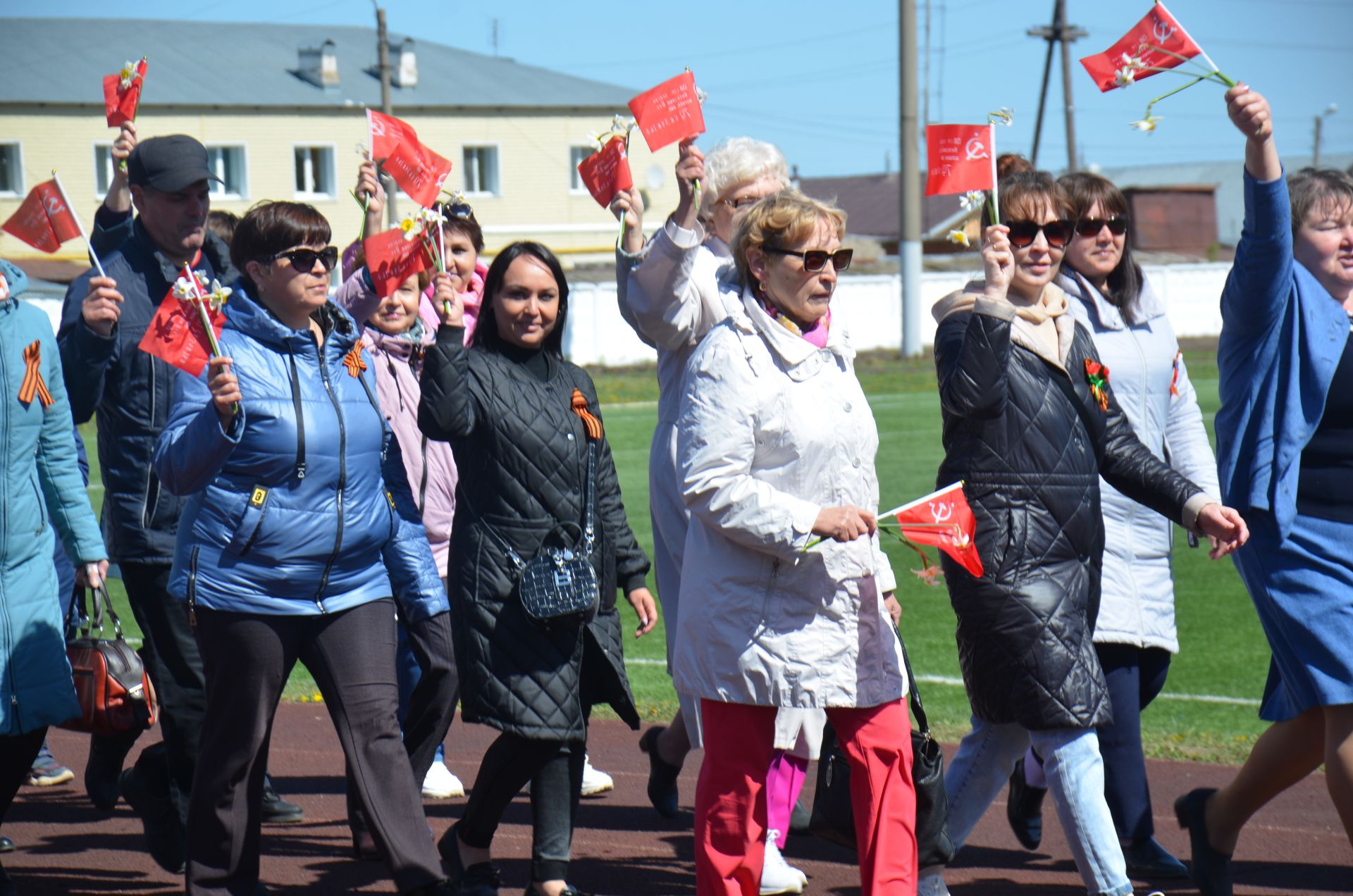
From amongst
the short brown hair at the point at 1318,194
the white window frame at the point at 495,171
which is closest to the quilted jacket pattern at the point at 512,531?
the short brown hair at the point at 1318,194

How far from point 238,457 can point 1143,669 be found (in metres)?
2.90

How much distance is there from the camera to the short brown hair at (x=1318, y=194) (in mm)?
4719

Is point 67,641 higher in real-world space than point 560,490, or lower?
lower

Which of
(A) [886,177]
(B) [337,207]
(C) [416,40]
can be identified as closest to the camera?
(B) [337,207]

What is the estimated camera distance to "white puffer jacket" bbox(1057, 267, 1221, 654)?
512cm

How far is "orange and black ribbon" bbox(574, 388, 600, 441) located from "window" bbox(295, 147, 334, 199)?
51.5 m

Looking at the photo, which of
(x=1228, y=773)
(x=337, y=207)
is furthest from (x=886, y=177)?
(x=1228, y=773)

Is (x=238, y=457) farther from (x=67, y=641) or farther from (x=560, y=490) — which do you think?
(x=67, y=641)

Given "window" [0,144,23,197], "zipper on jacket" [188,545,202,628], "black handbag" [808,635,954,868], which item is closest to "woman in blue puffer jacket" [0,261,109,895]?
"zipper on jacket" [188,545,202,628]

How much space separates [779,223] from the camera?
4.17m

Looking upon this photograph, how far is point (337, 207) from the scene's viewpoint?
184ft

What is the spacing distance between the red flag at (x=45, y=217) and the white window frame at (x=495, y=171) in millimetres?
53047

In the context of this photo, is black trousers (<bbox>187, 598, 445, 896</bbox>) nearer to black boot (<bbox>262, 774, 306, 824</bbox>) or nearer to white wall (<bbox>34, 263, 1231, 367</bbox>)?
black boot (<bbox>262, 774, 306, 824</bbox>)

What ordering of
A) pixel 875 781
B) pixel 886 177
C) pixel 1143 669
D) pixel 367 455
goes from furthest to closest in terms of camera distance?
pixel 886 177 → pixel 1143 669 → pixel 367 455 → pixel 875 781
